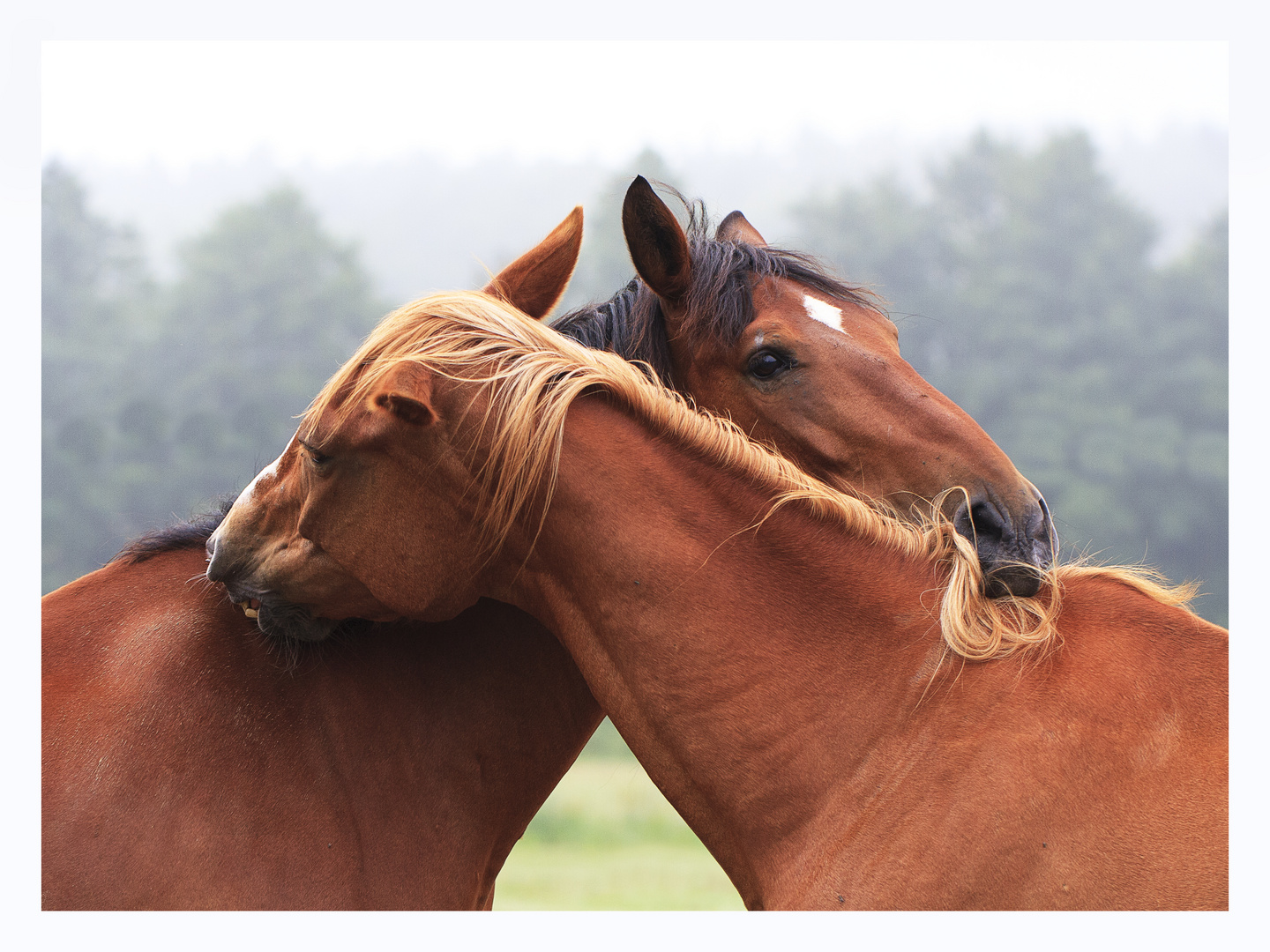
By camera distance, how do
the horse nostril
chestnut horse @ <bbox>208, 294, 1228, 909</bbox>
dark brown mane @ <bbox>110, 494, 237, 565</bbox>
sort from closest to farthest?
1. chestnut horse @ <bbox>208, 294, 1228, 909</bbox>
2. the horse nostril
3. dark brown mane @ <bbox>110, 494, 237, 565</bbox>

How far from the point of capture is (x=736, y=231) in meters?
3.45

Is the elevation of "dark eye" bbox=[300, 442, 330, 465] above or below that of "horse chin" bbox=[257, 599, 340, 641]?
above

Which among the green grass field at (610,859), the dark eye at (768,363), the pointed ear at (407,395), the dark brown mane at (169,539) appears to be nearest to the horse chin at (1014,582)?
the dark eye at (768,363)

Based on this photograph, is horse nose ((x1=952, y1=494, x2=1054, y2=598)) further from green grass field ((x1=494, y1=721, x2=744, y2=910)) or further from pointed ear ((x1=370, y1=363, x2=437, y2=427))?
green grass field ((x1=494, y1=721, x2=744, y2=910))

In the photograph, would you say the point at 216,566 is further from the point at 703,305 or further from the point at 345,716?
the point at 703,305

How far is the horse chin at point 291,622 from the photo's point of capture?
2.46m

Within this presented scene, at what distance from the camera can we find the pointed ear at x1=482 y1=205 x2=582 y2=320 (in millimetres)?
2742

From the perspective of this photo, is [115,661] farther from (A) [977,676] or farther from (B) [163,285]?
(B) [163,285]

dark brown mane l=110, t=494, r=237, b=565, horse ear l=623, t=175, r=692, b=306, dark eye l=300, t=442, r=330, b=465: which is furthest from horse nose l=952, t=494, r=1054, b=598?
dark brown mane l=110, t=494, r=237, b=565

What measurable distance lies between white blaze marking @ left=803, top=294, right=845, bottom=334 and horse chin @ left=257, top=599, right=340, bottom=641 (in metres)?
1.65

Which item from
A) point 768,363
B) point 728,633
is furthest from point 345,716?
point 768,363

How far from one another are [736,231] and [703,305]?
664 mm

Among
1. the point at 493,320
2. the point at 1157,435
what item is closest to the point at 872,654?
the point at 493,320

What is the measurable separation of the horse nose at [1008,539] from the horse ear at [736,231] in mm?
1331
